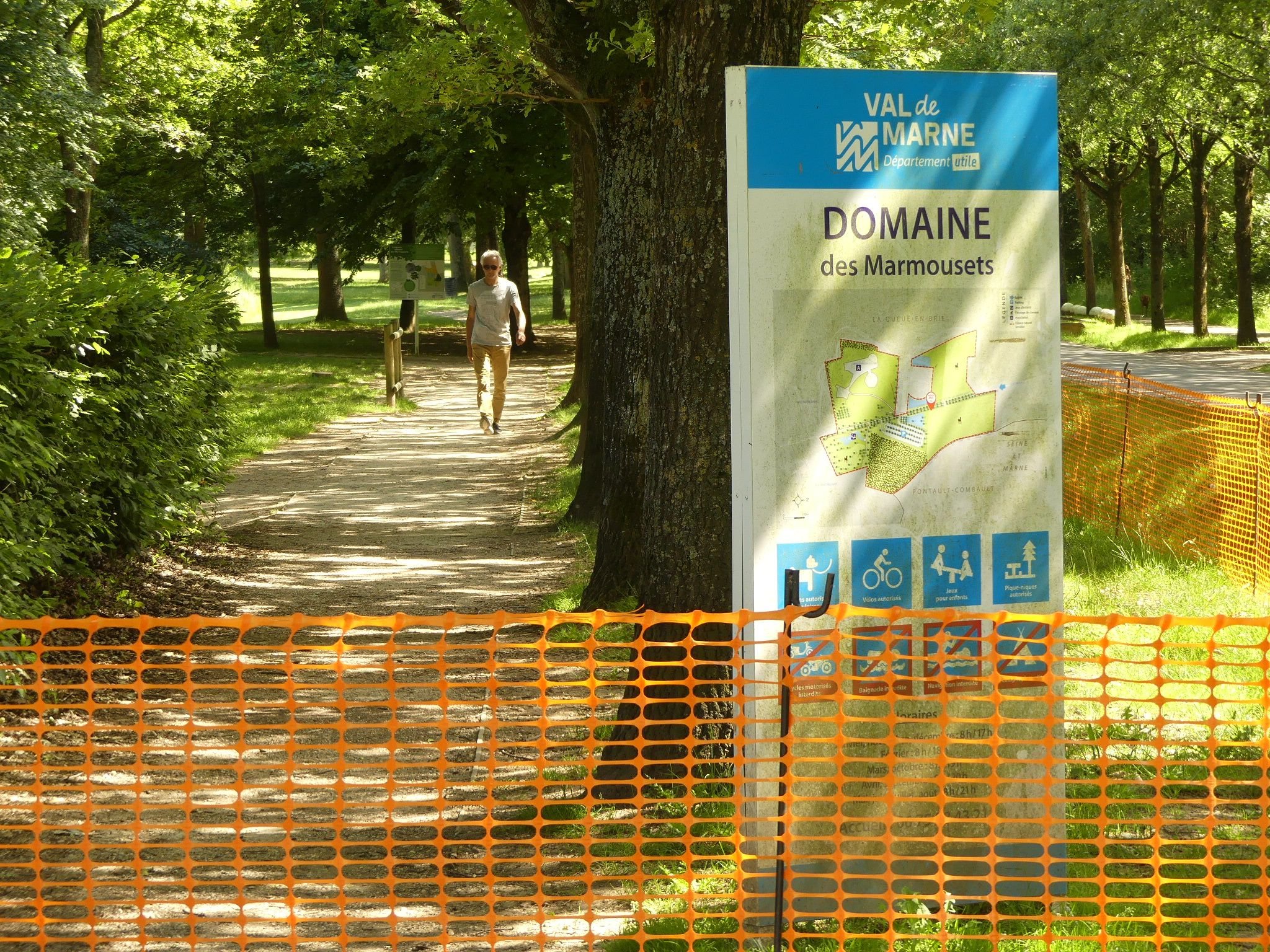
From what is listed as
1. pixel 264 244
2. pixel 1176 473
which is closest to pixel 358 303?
pixel 264 244

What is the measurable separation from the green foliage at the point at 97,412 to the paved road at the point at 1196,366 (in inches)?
623

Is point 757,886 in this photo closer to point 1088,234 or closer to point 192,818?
point 192,818

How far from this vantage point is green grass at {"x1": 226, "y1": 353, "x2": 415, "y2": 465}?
65.0ft

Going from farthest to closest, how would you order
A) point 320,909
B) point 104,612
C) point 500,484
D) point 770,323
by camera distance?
point 500,484, point 104,612, point 320,909, point 770,323

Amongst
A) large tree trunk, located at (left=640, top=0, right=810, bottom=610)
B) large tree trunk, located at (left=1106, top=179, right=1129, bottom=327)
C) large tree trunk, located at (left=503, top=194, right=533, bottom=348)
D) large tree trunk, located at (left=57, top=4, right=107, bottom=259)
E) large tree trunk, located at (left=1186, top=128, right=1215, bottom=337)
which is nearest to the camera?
large tree trunk, located at (left=640, top=0, right=810, bottom=610)

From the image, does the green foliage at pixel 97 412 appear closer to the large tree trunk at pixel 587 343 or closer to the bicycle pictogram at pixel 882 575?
the large tree trunk at pixel 587 343

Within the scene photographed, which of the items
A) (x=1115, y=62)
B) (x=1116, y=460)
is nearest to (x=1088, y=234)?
(x=1115, y=62)

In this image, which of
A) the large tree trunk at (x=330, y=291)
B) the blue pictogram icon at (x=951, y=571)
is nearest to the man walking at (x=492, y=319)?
the blue pictogram icon at (x=951, y=571)

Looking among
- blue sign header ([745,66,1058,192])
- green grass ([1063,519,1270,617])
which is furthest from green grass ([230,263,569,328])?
blue sign header ([745,66,1058,192])

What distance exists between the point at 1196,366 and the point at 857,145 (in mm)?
26835

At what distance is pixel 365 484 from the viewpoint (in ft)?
50.2

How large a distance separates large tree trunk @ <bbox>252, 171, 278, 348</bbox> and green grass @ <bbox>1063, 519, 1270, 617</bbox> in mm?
26836

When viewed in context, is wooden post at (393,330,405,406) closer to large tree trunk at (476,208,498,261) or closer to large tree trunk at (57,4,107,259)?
large tree trunk at (57,4,107,259)

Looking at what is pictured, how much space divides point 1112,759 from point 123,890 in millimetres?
3800
